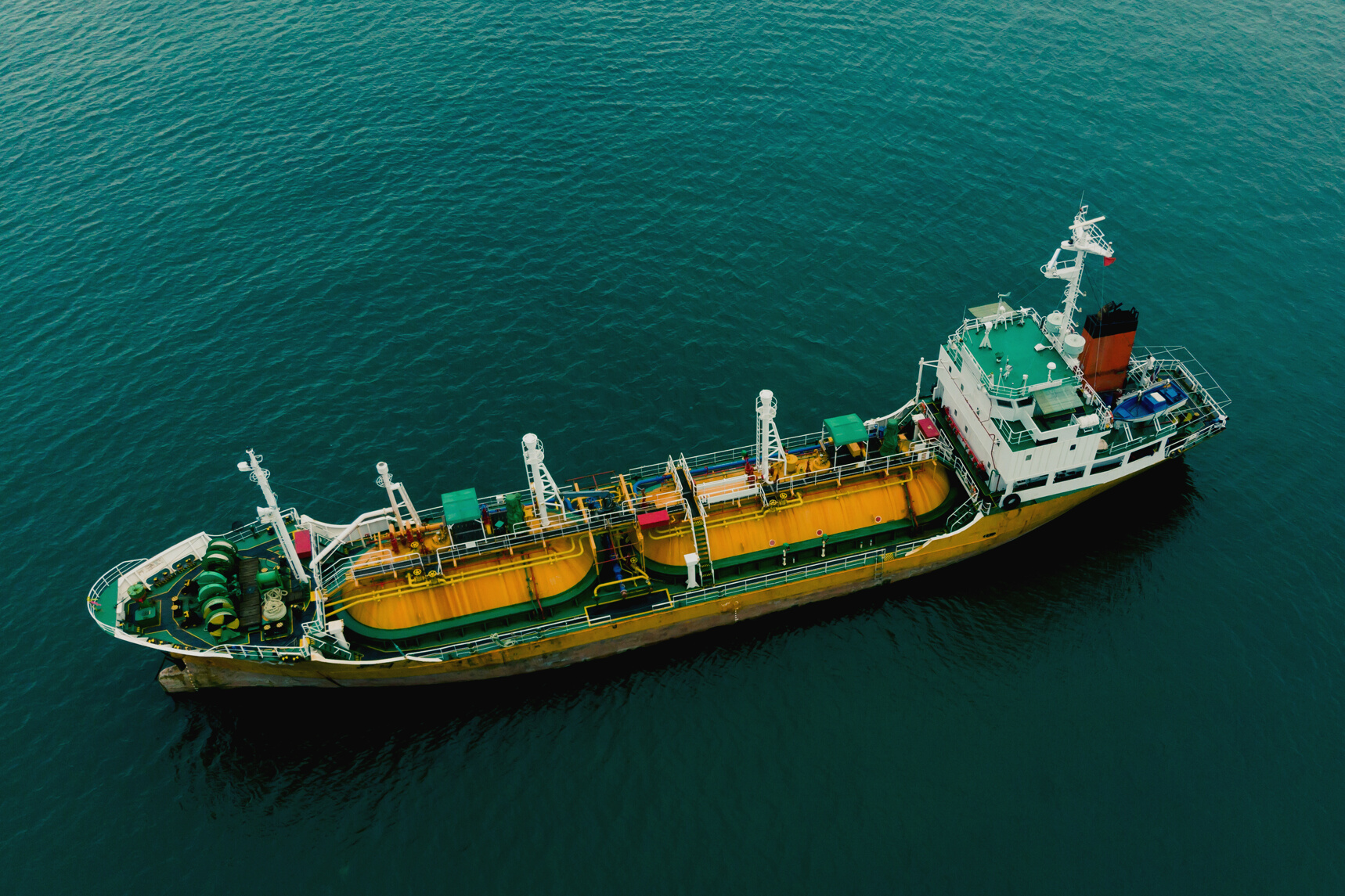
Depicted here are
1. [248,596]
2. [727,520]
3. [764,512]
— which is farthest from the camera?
[764,512]

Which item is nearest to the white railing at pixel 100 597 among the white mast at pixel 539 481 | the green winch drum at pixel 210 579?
the green winch drum at pixel 210 579

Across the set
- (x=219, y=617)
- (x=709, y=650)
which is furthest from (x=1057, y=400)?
(x=219, y=617)

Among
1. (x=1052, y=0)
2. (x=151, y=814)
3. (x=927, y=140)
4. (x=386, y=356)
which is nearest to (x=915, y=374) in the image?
(x=927, y=140)

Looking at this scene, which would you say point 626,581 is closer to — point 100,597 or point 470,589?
point 470,589

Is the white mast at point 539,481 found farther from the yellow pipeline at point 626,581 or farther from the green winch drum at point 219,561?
the green winch drum at point 219,561

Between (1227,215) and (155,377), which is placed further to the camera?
(1227,215)

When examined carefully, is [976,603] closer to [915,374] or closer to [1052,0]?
[915,374]
